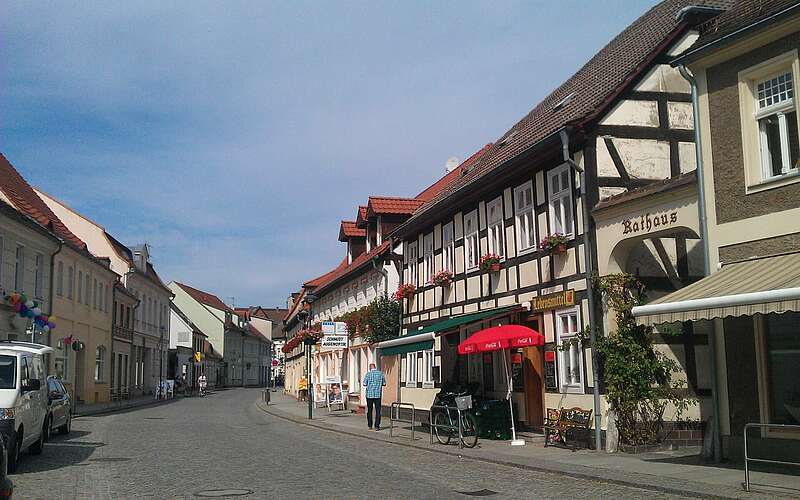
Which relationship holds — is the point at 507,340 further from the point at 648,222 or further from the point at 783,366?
the point at 783,366

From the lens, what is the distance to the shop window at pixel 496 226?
2216cm

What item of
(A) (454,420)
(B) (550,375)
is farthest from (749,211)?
(A) (454,420)

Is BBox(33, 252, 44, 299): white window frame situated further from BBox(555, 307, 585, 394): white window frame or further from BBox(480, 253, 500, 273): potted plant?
BBox(555, 307, 585, 394): white window frame

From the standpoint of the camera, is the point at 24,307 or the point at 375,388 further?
the point at 24,307

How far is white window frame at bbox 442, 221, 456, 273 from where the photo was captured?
25.9 metres

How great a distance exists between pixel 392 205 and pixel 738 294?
2485 centimetres

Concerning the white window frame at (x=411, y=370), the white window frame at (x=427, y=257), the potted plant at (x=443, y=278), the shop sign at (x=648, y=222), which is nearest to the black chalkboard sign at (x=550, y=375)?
the shop sign at (x=648, y=222)

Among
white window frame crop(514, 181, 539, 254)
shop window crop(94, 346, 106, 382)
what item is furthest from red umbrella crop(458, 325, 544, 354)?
shop window crop(94, 346, 106, 382)

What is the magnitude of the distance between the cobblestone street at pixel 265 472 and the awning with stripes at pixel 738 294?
8.92ft

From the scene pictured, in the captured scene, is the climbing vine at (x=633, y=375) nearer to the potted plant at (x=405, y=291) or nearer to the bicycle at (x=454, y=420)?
the bicycle at (x=454, y=420)

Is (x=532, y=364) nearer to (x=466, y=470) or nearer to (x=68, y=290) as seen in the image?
(x=466, y=470)

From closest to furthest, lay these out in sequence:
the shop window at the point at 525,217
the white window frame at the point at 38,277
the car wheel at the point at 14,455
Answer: the car wheel at the point at 14,455, the shop window at the point at 525,217, the white window frame at the point at 38,277

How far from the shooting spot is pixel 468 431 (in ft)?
61.8

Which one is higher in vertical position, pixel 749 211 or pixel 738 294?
pixel 749 211
